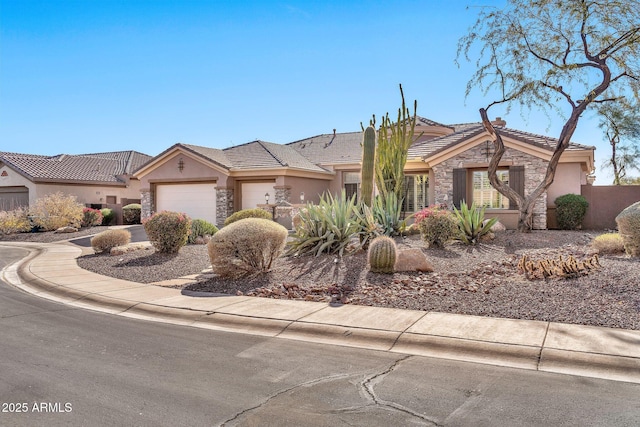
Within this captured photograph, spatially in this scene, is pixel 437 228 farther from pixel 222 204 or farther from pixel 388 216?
pixel 222 204

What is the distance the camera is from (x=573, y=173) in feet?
70.5

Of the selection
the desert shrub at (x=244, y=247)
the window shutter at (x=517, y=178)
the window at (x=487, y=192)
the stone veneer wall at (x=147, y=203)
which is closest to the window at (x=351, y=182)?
the window at (x=487, y=192)

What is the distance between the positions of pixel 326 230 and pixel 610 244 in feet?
22.7

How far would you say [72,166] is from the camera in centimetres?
3812

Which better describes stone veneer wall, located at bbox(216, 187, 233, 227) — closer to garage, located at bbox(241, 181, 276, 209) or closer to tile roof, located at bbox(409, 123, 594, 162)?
garage, located at bbox(241, 181, 276, 209)

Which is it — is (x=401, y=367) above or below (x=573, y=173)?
below

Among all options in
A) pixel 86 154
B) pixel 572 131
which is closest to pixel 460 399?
pixel 572 131

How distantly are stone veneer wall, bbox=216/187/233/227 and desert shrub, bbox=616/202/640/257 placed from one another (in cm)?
2087

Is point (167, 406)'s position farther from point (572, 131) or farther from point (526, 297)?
point (572, 131)

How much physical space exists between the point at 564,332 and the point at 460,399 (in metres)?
2.76

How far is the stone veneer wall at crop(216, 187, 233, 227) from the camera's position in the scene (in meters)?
29.0

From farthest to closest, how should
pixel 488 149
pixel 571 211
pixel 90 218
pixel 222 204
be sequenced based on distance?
pixel 90 218, pixel 222 204, pixel 488 149, pixel 571 211

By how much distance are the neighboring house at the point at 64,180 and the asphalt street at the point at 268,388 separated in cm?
3052

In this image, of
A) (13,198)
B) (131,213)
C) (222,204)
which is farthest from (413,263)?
(13,198)
